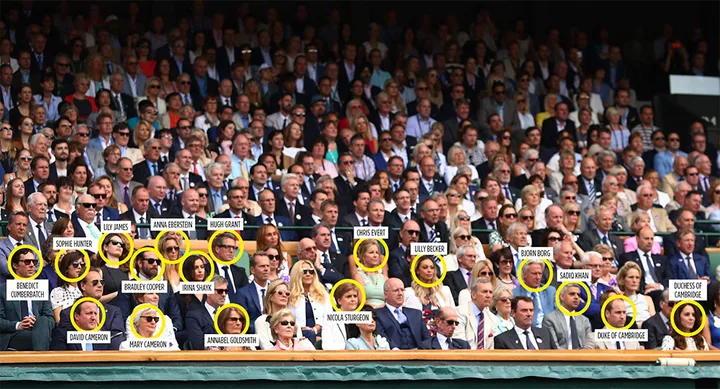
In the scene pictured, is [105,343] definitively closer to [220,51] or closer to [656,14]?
[220,51]

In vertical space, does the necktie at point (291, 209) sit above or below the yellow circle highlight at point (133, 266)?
above

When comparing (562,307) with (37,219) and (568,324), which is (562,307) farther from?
(37,219)

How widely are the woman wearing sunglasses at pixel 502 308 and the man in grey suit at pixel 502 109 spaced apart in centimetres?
534

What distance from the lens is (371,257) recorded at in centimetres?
1267

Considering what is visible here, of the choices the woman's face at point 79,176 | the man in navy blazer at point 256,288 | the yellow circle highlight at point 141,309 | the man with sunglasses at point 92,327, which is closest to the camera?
the man with sunglasses at point 92,327

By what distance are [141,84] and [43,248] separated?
15.6 feet

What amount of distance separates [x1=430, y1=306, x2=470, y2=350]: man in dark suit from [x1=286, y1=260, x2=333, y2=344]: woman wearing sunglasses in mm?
891

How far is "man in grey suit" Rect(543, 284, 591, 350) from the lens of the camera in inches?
489

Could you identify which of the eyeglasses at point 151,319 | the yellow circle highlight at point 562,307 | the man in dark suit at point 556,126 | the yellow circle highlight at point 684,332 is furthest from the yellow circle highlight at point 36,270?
the man in dark suit at point 556,126

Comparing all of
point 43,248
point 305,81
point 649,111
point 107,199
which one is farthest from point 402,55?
point 43,248

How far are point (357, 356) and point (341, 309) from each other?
74 centimetres

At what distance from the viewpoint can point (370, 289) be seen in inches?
493

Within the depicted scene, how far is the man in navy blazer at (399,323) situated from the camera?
12.0m

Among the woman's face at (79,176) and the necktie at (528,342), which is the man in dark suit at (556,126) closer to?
the necktie at (528,342)
